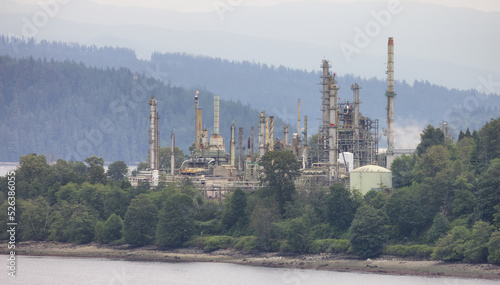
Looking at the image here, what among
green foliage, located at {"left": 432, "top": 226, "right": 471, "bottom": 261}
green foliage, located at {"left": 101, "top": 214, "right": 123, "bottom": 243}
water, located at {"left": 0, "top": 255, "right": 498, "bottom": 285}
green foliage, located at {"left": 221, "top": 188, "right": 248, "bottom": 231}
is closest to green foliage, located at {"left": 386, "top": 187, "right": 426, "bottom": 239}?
green foliage, located at {"left": 432, "top": 226, "right": 471, "bottom": 261}

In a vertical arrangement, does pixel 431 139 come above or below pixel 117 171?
above

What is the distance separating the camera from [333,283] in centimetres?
8956

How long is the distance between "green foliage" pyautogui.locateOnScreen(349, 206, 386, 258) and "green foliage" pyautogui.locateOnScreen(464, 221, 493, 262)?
1035cm

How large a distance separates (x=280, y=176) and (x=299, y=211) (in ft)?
21.5

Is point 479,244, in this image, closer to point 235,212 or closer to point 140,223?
point 235,212

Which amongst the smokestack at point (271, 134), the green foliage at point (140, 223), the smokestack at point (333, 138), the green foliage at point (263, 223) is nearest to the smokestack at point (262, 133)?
the smokestack at point (271, 134)

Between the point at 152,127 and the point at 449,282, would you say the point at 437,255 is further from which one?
the point at 152,127

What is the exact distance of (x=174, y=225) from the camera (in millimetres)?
110062

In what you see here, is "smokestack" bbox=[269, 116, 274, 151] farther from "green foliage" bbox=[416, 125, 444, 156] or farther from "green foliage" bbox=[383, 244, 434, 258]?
"green foliage" bbox=[383, 244, 434, 258]

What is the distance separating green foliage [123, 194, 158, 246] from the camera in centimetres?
11219

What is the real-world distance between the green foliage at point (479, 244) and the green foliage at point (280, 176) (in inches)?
1098

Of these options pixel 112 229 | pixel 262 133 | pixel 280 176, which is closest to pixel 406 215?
pixel 280 176

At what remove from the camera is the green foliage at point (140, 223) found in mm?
112188

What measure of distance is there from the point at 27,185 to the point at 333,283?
5768 centimetres
